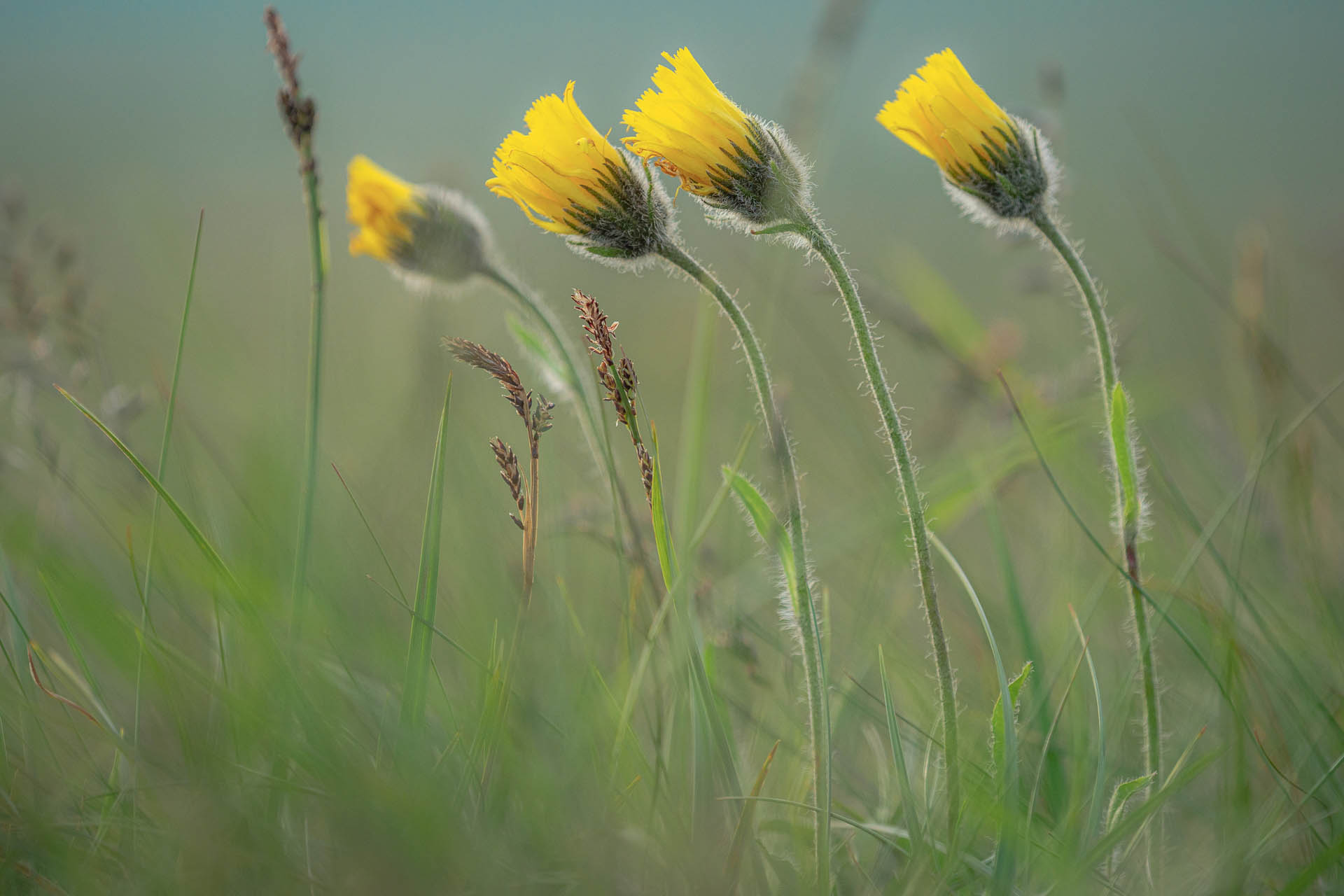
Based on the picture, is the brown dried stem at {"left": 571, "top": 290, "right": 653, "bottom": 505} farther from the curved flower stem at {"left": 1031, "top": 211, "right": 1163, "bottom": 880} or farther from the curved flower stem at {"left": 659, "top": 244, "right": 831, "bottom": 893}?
the curved flower stem at {"left": 1031, "top": 211, "right": 1163, "bottom": 880}

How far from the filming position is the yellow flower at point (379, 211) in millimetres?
1953

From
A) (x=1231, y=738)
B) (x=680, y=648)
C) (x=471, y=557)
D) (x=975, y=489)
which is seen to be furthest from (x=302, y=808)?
(x=1231, y=738)

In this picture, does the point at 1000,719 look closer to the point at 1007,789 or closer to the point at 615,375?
the point at 1007,789

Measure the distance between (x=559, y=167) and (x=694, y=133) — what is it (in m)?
0.22

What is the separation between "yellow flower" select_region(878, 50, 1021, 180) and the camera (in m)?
1.42

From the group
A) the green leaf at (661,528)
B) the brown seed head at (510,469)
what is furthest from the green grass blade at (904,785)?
the brown seed head at (510,469)

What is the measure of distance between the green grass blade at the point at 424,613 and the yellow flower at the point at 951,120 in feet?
2.79

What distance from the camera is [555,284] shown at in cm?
679

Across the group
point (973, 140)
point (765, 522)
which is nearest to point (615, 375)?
point (765, 522)

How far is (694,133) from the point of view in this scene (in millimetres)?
1380

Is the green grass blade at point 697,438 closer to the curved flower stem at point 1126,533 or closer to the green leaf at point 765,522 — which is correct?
the green leaf at point 765,522

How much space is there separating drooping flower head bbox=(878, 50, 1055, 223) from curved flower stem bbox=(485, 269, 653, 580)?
0.69 metres

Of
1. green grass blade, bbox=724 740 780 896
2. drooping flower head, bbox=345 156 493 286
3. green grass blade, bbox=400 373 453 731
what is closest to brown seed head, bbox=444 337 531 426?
green grass blade, bbox=400 373 453 731

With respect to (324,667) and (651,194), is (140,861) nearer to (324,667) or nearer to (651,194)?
(324,667)
